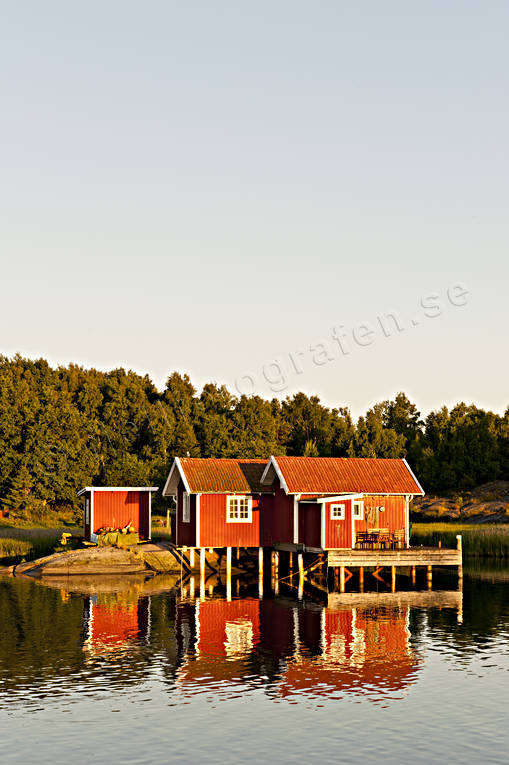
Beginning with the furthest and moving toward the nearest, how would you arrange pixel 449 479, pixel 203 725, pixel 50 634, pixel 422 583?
pixel 449 479
pixel 422 583
pixel 50 634
pixel 203 725

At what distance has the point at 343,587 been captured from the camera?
4741 centimetres

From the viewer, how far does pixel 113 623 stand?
116 feet

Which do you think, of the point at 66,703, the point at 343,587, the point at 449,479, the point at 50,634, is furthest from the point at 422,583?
the point at 449,479

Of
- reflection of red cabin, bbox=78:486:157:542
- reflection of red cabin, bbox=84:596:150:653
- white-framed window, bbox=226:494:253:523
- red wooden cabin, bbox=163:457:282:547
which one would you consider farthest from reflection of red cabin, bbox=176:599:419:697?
reflection of red cabin, bbox=78:486:157:542

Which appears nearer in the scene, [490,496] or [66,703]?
[66,703]

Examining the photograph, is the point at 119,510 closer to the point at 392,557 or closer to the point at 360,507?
the point at 360,507

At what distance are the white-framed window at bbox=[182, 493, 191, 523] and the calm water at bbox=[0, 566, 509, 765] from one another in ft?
39.6

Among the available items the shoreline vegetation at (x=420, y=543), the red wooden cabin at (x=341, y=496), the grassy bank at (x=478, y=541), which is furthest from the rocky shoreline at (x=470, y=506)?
the red wooden cabin at (x=341, y=496)


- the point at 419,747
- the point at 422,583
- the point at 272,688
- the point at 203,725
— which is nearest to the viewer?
the point at 419,747

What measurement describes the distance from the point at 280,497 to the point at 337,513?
17.3 feet

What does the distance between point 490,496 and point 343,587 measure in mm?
52643

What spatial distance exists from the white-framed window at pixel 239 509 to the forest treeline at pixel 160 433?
27.2 m

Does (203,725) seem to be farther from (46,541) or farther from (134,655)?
(46,541)

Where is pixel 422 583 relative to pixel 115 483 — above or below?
below
